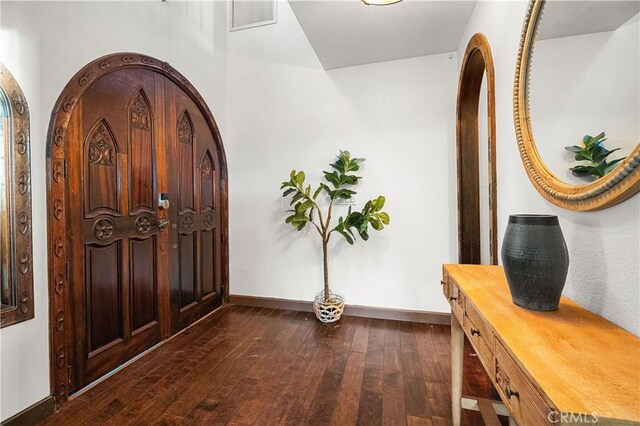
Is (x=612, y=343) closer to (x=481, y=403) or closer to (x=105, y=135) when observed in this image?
(x=481, y=403)

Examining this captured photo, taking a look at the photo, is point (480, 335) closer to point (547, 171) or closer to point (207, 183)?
point (547, 171)

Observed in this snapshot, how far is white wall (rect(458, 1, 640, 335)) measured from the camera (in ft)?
2.69

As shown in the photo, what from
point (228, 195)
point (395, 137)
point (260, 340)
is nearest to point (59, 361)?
point (260, 340)

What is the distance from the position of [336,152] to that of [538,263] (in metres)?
2.48

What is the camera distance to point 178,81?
275 cm

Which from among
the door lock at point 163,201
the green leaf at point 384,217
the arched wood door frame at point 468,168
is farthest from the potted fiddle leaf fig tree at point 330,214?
the door lock at point 163,201

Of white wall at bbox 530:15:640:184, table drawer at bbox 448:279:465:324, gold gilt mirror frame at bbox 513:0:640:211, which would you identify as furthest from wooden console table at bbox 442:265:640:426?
white wall at bbox 530:15:640:184

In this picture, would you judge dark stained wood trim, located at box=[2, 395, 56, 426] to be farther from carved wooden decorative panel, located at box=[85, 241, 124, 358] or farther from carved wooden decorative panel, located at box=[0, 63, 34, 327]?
carved wooden decorative panel, located at box=[0, 63, 34, 327]

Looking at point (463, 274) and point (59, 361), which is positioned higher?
point (463, 274)

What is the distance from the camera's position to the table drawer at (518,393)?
59cm

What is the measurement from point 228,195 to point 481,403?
303cm

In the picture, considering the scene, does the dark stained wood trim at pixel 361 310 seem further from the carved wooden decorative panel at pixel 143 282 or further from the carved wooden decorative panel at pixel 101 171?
the carved wooden decorative panel at pixel 101 171

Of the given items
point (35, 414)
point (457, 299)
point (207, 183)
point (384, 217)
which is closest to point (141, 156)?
point (207, 183)

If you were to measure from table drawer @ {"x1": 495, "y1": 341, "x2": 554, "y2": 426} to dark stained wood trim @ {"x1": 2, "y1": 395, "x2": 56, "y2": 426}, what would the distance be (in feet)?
7.51
